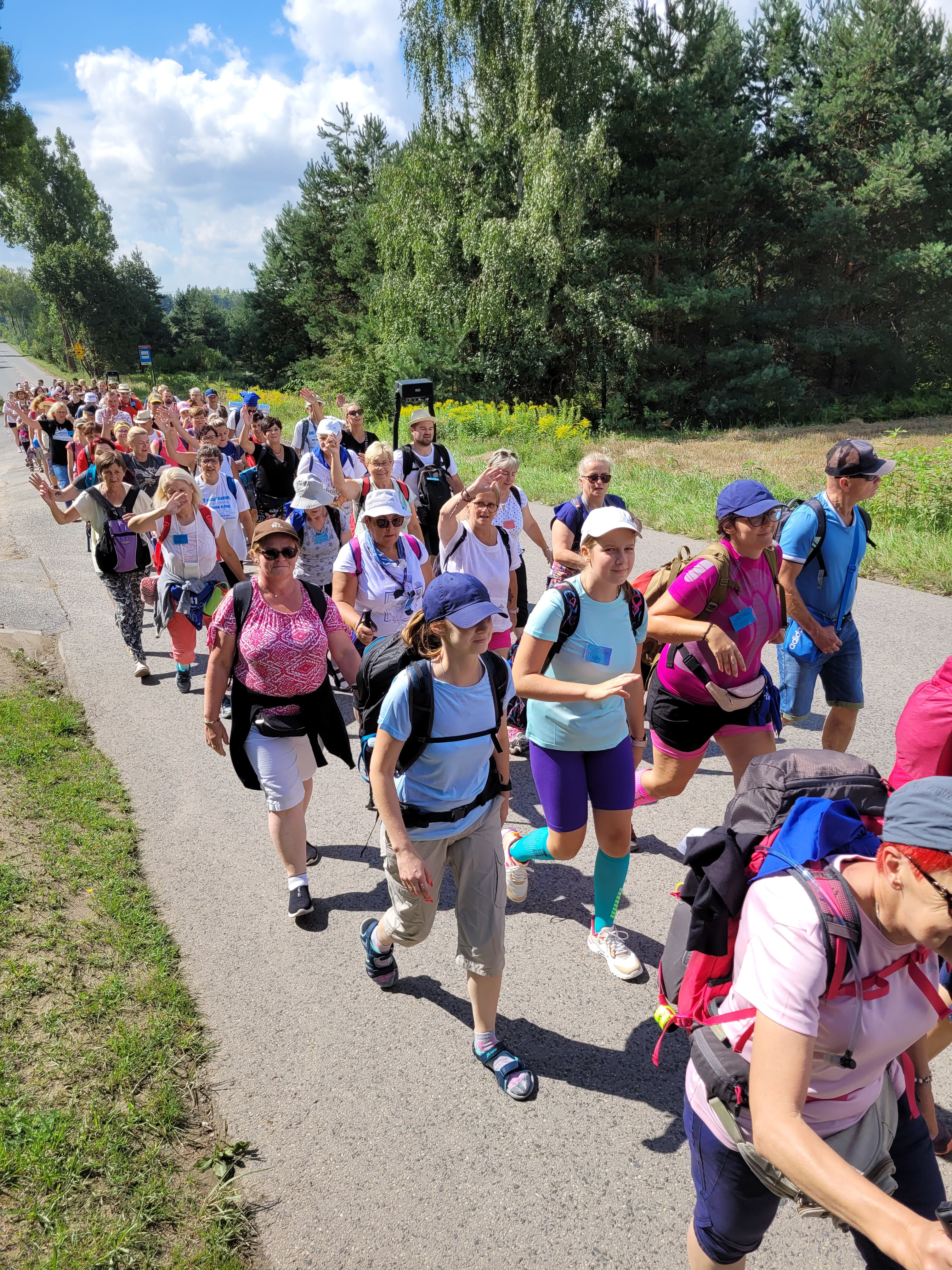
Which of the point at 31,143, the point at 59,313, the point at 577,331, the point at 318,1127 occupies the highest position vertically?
the point at 31,143

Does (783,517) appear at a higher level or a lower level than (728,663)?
higher

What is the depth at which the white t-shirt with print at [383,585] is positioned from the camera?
481 cm

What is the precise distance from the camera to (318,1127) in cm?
295

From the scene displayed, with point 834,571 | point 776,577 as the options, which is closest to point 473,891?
point 776,577

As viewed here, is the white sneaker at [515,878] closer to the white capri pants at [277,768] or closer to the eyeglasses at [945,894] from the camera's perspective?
the white capri pants at [277,768]

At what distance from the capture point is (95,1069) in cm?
316

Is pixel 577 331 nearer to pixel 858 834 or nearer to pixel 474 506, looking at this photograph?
pixel 474 506

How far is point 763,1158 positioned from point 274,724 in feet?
9.25

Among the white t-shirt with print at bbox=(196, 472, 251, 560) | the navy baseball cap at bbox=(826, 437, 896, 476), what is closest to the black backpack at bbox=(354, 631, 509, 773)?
the navy baseball cap at bbox=(826, 437, 896, 476)

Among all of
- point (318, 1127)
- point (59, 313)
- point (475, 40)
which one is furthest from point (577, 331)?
point (59, 313)

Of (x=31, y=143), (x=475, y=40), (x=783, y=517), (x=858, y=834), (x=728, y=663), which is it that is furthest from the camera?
(x=31, y=143)

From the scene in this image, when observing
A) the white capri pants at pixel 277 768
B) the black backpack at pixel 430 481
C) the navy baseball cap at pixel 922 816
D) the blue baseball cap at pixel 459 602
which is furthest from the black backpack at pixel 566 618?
the black backpack at pixel 430 481

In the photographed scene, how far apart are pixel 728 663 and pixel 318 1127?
244cm

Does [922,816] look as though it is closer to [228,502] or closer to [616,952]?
[616,952]
